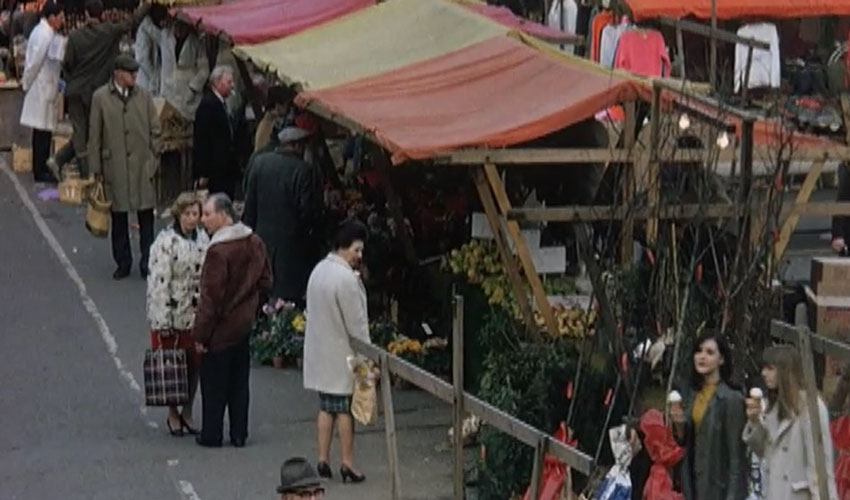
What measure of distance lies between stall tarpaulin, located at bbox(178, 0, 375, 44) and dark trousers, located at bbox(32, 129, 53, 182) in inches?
136

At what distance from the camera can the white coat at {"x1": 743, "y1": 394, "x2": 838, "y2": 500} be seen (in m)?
9.48

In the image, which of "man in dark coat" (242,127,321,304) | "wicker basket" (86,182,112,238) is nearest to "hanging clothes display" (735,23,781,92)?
"man in dark coat" (242,127,321,304)

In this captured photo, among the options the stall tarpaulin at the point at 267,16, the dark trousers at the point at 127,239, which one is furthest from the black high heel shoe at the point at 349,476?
the stall tarpaulin at the point at 267,16

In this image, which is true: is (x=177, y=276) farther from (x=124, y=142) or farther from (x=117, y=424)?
(x=124, y=142)

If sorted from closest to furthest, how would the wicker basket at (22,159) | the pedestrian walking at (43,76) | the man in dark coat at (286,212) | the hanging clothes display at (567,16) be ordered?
the man in dark coat at (286,212)
the hanging clothes display at (567,16)
the pedestrian walking at (43,76)
the wicker basket at (22,159)

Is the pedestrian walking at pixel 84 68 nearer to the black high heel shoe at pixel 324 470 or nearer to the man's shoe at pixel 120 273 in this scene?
the man's shoe at pixel 120 273

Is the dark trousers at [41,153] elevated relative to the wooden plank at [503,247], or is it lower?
lower

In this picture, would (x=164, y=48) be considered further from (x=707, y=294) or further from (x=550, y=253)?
(x=707, y=294)

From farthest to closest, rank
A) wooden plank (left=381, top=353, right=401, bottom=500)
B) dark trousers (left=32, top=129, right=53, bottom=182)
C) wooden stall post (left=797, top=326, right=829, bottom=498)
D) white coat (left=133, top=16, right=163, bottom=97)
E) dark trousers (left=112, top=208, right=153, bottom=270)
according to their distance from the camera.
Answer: dark trousers (left=32, top=129, right=53, bottom=182) → white coat (left=133, top=16, right=163, bottom=97) → dark trousers (left=112, top=208, right=153, bottom=270) → wooden plank (left=381, top=353, right=401, bottom=500) → wooden stall post (left=797, top=326, right=829, bottom=498)

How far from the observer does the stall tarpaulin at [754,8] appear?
17031 mm

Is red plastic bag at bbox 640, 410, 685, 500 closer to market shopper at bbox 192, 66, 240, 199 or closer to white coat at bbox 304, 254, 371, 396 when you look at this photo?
white coat at bbox 304, 254, 371, 396

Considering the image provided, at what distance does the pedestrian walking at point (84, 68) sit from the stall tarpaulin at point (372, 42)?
4404 millimetres

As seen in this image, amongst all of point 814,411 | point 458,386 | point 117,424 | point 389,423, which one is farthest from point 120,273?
point 814,411

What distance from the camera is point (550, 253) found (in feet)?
42.0
